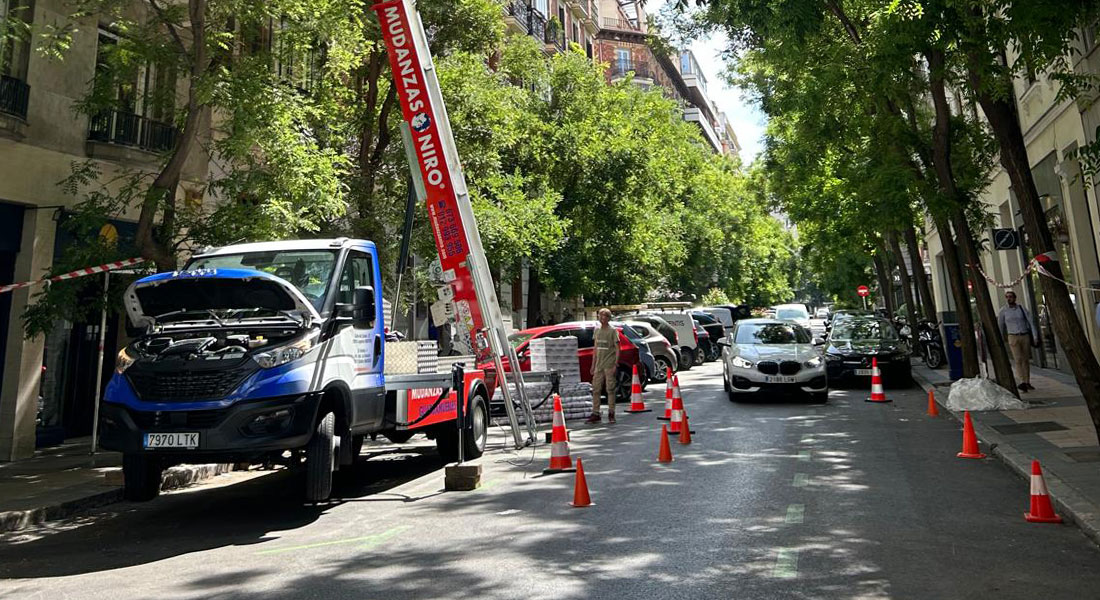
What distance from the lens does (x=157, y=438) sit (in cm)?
689

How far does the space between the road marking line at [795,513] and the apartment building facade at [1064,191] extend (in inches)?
371

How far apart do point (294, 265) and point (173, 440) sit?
2.19 meters

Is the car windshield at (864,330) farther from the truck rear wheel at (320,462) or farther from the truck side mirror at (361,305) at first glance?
the truck rear wheel at (320,462)

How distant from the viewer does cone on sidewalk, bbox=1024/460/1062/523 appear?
626 cm

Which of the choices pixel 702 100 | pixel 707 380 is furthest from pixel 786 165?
pixel 702 100

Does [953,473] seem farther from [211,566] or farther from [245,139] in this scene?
[245,139]

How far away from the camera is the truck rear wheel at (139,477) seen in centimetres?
742

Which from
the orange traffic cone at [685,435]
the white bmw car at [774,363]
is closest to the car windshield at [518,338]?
the white bmw car at [774,363]

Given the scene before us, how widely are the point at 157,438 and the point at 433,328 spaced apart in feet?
62.1

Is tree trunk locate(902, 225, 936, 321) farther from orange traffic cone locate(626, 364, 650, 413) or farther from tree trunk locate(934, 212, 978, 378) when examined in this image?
orange traffic cone locate(626, 364, 650, 413)

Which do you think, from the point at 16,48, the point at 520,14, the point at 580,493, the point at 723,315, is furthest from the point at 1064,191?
the point at 520,14

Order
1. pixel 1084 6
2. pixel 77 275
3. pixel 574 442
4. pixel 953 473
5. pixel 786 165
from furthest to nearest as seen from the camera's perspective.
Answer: pixel 786 165 → pixel 574 442 → pixel 77 275 → pixel 953 473 → pixel 1084 6

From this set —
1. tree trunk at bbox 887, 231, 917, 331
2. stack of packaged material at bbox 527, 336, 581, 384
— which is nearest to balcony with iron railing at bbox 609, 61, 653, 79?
tree trunk at bbox 887, 231, 917, 331

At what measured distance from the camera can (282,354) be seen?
7008 millimetres
